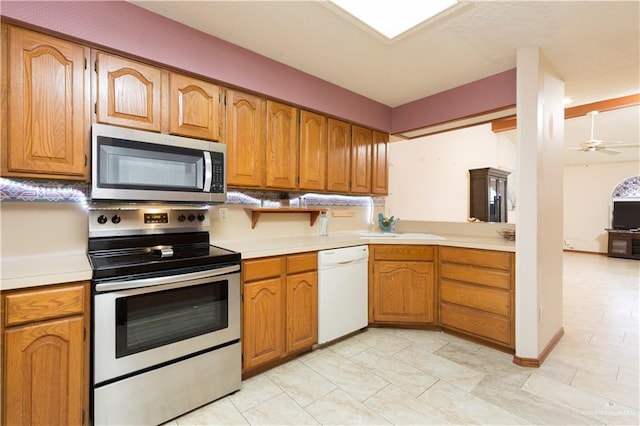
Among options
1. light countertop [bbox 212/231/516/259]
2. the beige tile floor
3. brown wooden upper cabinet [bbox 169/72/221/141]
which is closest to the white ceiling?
brown wooden upper cabinet [bbox 169/72/221/141]

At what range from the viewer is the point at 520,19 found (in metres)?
1.98

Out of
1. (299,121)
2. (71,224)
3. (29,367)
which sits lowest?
(29,367)

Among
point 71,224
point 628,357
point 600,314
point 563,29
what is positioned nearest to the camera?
point 71,224

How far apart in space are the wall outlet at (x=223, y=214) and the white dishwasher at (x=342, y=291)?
2.83ft

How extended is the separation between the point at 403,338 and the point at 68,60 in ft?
10.5

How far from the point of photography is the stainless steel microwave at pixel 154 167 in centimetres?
176

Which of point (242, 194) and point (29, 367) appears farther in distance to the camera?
point (242, 194)

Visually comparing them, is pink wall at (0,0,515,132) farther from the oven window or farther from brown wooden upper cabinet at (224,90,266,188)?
the oven window

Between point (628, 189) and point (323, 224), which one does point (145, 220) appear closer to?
point (323, 224)

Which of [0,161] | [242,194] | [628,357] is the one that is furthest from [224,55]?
[628,357]

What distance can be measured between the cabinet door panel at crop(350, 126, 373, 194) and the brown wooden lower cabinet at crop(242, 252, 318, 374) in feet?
3.82

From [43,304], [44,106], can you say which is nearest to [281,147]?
[44,106]

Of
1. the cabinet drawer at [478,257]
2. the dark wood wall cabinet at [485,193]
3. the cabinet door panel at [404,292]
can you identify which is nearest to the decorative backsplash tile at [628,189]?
the dark wood wall cabinet at [485,193]

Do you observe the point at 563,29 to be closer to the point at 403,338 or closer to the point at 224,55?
the point at 224,55
